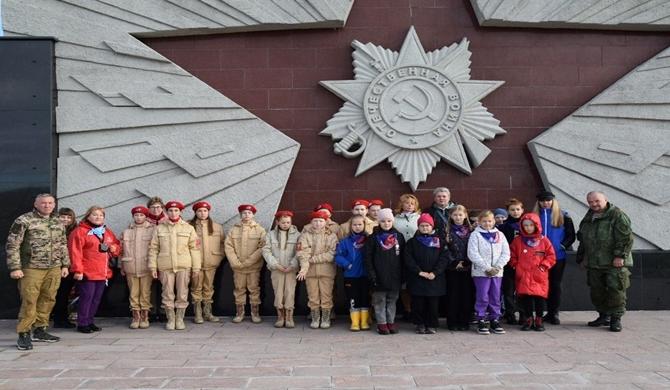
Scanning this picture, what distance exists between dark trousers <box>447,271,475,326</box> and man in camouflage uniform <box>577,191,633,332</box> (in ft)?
3.90

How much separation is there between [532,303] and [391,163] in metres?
2.21

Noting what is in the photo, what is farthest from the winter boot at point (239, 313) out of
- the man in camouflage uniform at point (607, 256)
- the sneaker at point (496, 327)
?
the man in camouflage uniform at point (607, 256)

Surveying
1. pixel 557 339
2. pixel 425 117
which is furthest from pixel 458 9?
pixel 557 339

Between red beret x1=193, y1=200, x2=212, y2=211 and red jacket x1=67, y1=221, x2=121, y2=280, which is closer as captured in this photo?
red jacket x1=67, y1=221, x2=121, y2=280

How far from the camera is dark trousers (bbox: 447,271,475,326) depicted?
17.9ft

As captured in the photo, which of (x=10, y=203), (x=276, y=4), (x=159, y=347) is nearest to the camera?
(x=159, y=347)

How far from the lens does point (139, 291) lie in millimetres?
5816

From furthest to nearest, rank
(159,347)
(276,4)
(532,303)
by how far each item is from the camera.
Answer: (276,4) < (532,303) < (159,347)

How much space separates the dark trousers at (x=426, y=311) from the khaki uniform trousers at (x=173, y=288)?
2.25 metres

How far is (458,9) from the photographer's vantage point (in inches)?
267

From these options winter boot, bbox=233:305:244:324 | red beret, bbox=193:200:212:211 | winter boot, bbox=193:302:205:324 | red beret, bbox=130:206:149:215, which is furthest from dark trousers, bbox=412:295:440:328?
red beret, bbox=130:206:149:215

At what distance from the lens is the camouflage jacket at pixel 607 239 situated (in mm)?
5324

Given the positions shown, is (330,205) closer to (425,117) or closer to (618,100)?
(425,117)

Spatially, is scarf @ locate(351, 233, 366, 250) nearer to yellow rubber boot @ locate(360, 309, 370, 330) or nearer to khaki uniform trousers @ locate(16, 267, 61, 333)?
yellow rubber boot @ locate(360, 309, 370, 330)
